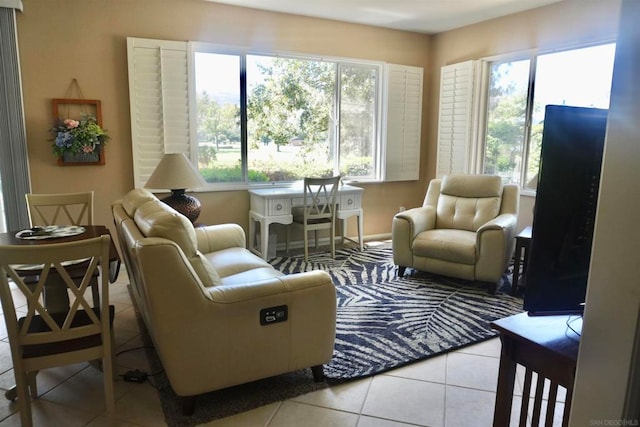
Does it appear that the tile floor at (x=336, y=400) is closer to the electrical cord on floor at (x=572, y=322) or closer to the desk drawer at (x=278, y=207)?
the electrical cord on floor at (x=572, y=322)

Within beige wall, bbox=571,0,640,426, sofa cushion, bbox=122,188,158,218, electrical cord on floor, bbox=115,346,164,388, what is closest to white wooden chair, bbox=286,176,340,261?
sofa cushion, bbox=122,188,158,218

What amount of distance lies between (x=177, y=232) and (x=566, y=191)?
161 centimetres

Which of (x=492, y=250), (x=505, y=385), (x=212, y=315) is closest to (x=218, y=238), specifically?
(x=212, y=315)

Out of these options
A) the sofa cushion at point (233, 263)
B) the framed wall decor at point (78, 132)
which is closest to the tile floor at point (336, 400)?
the sofa cushion at point (233, 263)

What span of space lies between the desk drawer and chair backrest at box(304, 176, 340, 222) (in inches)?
8.0

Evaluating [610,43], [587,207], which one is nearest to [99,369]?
[587,207]

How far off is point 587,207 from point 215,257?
98.6 inches

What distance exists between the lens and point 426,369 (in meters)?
2.47

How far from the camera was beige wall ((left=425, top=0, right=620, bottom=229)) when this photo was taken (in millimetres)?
3809

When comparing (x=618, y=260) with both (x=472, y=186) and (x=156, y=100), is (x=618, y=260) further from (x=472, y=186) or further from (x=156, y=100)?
(x=156, y=100)

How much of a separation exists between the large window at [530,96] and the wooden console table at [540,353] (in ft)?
10.2

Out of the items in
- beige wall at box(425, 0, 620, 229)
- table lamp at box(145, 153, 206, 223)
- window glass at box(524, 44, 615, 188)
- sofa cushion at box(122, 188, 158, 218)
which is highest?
beige wall at box(425, 0, 620, 229)

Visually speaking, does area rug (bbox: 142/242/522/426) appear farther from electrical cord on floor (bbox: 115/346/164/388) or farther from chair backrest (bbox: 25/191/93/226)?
chair backrest (bbox: 25/191/93/226)

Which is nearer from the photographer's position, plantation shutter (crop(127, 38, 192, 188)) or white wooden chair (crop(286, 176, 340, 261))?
plantation shutter (crop(127, 38, 192, 188))
